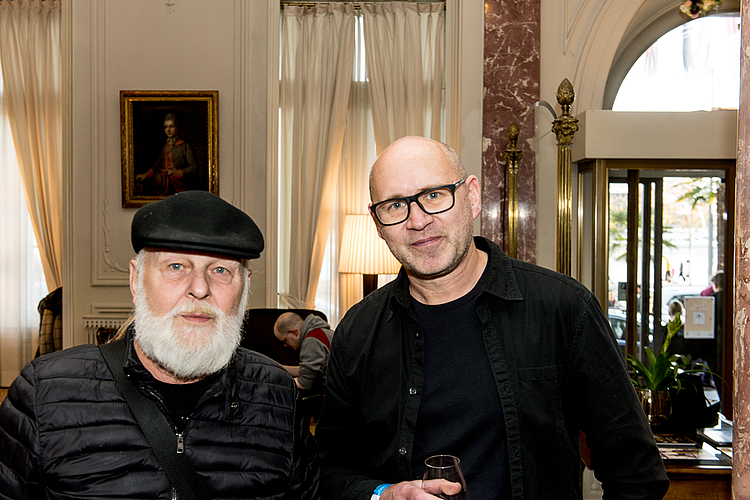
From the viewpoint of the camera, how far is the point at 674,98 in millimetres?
6230

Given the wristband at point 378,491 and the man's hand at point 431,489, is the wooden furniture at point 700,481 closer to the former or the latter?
the wristband at point 378,491

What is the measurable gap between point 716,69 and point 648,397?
4.31 m

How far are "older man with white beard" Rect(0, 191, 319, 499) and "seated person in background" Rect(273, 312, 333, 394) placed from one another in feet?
7.44

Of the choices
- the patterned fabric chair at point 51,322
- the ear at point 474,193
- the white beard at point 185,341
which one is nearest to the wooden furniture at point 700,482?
the ear at point 474,193

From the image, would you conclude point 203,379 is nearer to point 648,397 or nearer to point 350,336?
point 350,336

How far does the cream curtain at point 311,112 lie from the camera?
614 centimetres

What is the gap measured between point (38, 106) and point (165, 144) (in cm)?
191

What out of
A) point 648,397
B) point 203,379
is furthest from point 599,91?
point 203,379

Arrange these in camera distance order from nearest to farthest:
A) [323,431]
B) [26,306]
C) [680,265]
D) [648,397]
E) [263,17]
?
[323,431], [648,397], [680,265], [263,17], [26,306]

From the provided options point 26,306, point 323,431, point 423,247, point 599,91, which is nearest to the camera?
point 423,247

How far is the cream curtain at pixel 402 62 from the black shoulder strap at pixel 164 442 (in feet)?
15.6

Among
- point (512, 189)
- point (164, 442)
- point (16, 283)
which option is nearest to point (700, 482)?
point (164, 442)

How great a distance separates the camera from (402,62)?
20.2 ft

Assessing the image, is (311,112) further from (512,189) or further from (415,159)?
(415,159)
